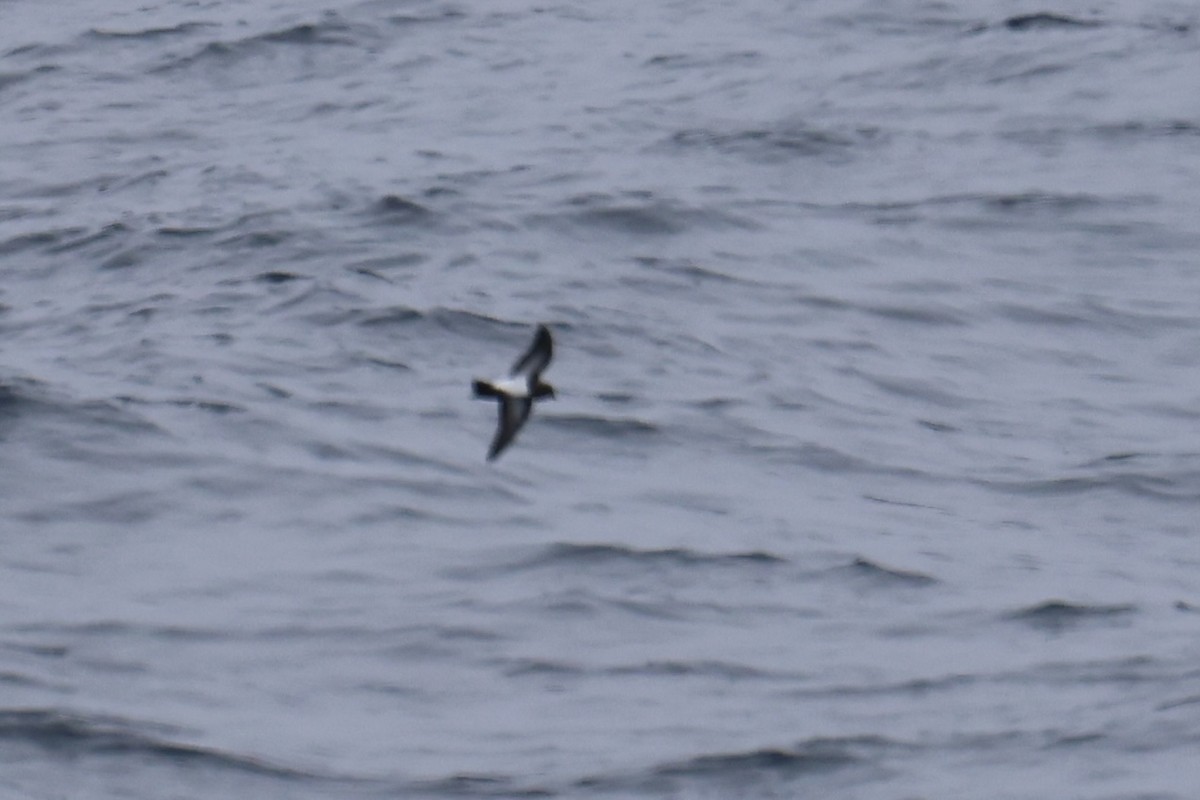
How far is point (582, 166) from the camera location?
1677 centimetres

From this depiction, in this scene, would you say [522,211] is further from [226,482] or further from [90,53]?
[90,53]

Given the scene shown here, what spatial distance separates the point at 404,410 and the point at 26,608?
109 inches

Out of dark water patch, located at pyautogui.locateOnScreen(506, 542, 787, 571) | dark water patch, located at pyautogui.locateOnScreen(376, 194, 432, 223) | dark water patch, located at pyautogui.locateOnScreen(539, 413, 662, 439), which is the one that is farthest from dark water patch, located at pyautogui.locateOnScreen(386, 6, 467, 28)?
dark water patch, located at pyautogui.locateOnScreen(506, 542, 787, 571)

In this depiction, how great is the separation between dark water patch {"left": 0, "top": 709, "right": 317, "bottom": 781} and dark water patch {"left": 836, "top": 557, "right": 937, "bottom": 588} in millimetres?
2946

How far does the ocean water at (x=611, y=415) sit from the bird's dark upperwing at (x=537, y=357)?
4.23ft

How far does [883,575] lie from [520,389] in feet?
8.13

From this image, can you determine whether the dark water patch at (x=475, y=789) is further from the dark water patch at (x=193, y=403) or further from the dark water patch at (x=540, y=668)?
Answer: the dark water patch at (x=193, y=403)

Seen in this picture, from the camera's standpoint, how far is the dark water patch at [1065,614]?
1059 centimetres

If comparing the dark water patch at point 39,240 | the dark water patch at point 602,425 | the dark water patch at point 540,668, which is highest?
the dark water patch at point 39,240

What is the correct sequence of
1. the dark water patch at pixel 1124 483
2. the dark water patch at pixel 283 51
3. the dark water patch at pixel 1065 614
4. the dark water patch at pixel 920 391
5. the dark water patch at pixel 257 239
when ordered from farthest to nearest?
the dark water patch at pixel 283 51, the dark water patch at pixel 257 239, the dark water patch at pixel 920 391, the dark water patch at pixel 1124 483, the dark water patch at pixel 1065 614

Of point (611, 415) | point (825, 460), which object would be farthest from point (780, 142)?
point (825, 460)

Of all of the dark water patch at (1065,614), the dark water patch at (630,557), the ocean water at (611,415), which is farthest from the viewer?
the dark water patch at (630,557)

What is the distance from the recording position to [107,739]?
933cm

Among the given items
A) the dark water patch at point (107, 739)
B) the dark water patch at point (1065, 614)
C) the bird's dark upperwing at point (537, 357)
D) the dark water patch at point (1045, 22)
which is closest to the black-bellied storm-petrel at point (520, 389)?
the bird's dark upperwing at point (537, 357)
